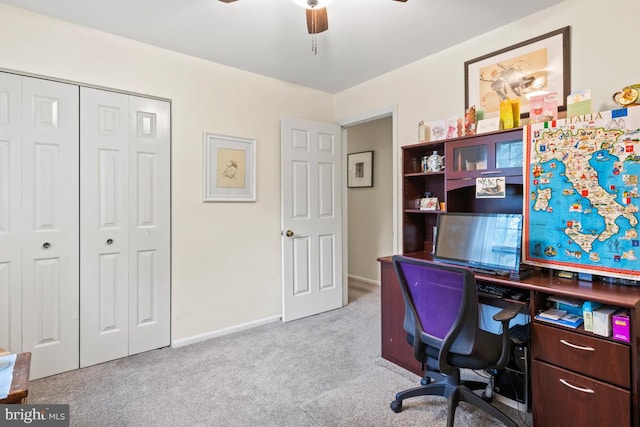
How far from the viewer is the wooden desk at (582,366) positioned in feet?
4.59

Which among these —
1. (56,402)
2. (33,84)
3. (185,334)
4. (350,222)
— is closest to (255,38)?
(33,84)

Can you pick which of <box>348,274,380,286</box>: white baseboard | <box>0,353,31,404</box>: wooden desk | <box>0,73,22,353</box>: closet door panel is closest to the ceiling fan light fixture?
<box>0,73,22,353</box>: closet door panel

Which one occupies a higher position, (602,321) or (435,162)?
(435,162)

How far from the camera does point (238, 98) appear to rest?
320cm

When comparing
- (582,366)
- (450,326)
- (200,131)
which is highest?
(200,131)

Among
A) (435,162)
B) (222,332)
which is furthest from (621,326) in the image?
(222,332)

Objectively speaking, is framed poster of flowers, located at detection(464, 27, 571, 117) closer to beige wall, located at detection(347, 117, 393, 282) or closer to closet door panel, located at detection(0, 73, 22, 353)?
beige wall, located at detection(347, 117, 393, 282)

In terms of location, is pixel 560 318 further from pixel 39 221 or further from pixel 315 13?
pixel 39 221

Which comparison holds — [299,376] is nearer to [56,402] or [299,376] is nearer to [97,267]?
[56,402]

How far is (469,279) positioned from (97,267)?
2.58 meters

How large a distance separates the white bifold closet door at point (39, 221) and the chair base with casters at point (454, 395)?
2.37 meters

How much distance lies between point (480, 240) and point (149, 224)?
249cm

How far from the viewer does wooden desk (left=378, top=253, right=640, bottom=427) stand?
1.40 metres

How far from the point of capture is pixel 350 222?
211 inches
